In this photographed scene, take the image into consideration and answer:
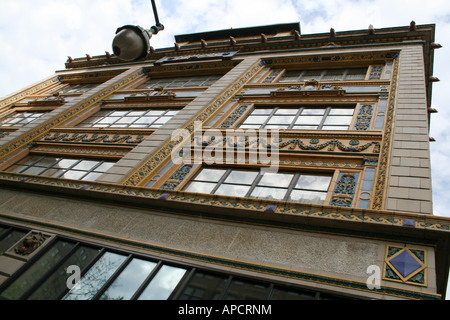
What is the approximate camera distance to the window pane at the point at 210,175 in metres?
11.1

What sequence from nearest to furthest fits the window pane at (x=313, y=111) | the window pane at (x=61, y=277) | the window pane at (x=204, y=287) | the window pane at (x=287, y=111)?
the window pane at (x=204, y=287) → the window pane at (x=61, y=277) → the window pane at (x=313, y=111) → the window pane at (x=287, y=111)

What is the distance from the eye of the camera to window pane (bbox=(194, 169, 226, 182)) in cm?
1110

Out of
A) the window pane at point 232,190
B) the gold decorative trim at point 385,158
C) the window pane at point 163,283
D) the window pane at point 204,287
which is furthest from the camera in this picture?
the window pane at point 232,190

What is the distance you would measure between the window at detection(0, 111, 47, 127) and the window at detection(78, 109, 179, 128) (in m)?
4.63

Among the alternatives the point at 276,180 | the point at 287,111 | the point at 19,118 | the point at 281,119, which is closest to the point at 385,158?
the point at 276,180

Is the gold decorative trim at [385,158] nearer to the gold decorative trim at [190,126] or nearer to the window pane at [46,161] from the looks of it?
the gold decorative trim at [190,126]

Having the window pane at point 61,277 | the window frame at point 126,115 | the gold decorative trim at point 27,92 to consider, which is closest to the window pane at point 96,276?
the window pane at point 61,277

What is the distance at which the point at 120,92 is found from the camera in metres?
21.0

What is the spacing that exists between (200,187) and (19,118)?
1620 cm

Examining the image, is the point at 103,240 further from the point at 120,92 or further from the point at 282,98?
the point at 120,92

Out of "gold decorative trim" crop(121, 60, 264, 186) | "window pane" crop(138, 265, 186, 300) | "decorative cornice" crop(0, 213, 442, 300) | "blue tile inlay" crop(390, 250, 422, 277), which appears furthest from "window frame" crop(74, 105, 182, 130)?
"blue tile inlay" crop(390, 250, 422, 277)

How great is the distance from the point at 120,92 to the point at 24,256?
1462 centimetres

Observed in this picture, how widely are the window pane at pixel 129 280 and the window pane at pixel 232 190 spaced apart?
3.51 meters
